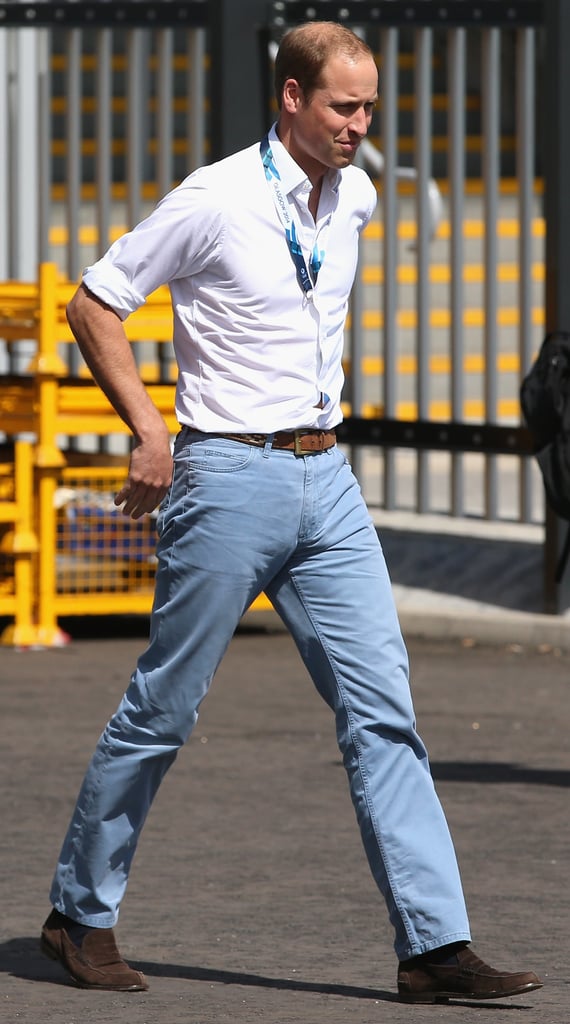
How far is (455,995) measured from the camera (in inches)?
192

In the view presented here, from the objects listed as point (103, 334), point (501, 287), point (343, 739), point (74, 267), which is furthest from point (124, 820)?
point (501, 287)

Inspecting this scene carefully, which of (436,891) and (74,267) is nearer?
(436,891)

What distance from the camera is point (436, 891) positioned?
16.0 feet

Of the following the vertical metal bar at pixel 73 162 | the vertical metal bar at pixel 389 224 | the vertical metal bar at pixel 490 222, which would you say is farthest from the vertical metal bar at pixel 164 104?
the vertical metal bar at pixel 490 222

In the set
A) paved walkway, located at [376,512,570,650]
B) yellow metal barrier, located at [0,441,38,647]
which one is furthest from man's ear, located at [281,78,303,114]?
paved walkway, located at [376,512,570,650]

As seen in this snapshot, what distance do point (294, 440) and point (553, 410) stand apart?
325 cm

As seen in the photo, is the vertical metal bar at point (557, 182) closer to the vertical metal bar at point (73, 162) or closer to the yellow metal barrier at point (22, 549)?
the yellow metal barrier at point (22, 549)

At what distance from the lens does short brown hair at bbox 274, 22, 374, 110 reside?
4801 millimetres

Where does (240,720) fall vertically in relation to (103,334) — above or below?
below

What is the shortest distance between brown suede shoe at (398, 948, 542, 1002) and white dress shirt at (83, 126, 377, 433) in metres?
1.12

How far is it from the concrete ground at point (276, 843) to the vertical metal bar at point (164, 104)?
3446 millimetres

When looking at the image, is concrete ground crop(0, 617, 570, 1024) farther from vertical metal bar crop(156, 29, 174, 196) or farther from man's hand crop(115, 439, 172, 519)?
vertical metal bar crop(156, 29, 174, 196)

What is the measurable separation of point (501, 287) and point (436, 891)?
13178 mm

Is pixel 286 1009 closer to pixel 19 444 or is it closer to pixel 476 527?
pixel 19 444
